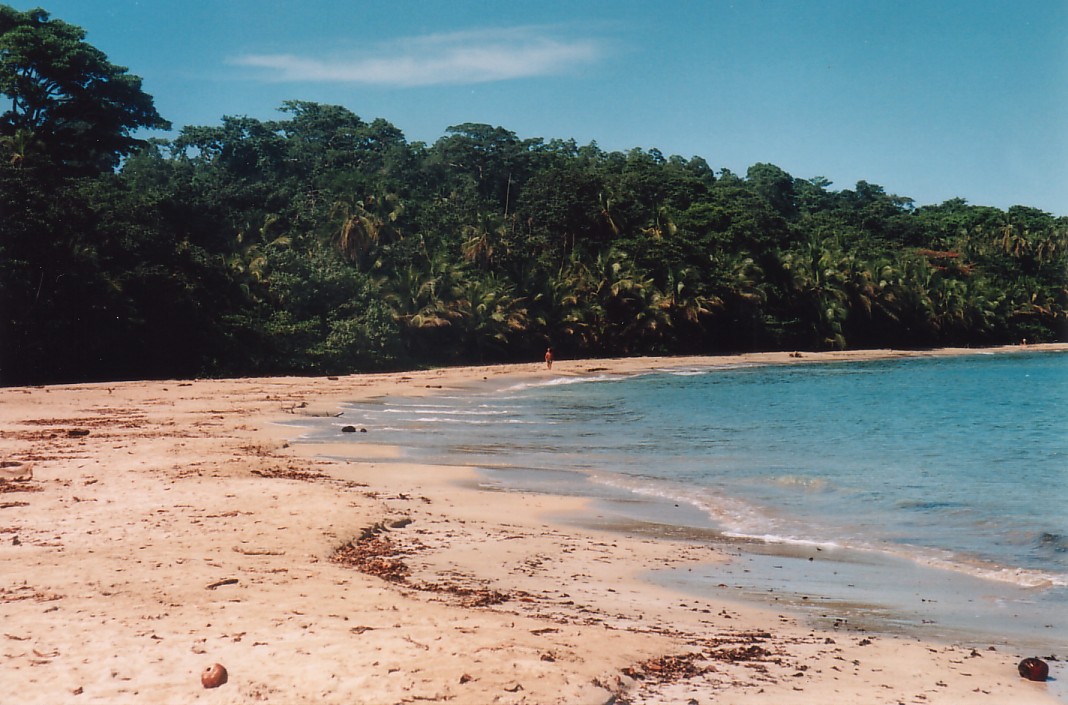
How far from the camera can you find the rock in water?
4441 millimetres

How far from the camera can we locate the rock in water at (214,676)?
4.44 metres

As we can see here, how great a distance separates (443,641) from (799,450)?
1314 centimetres

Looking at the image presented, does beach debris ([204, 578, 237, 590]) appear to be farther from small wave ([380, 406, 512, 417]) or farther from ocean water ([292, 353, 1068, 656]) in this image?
small wave ([380, 406, 512, 417])

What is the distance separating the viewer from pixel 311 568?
22.6 feet

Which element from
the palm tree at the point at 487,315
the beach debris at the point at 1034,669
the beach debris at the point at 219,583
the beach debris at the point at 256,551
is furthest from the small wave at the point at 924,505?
the palm tree at the point at 487,315

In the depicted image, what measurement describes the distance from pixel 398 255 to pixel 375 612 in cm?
3693

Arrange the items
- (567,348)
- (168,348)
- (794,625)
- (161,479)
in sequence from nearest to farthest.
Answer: (794,625), (161,479), (168,348), (567,348)

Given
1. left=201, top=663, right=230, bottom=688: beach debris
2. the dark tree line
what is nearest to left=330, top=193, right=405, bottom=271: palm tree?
the dark tree line

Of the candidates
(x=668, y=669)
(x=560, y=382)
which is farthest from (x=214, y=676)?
(x=560, y=382)

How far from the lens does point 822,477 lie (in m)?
14.0

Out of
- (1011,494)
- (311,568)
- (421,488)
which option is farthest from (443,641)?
(1011,494)

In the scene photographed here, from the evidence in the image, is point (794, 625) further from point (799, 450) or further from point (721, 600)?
point (799, 450)

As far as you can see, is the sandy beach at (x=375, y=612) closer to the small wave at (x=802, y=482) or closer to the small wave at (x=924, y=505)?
the small wave at (x=802, y=482)

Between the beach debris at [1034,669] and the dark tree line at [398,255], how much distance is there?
26.7 meters
